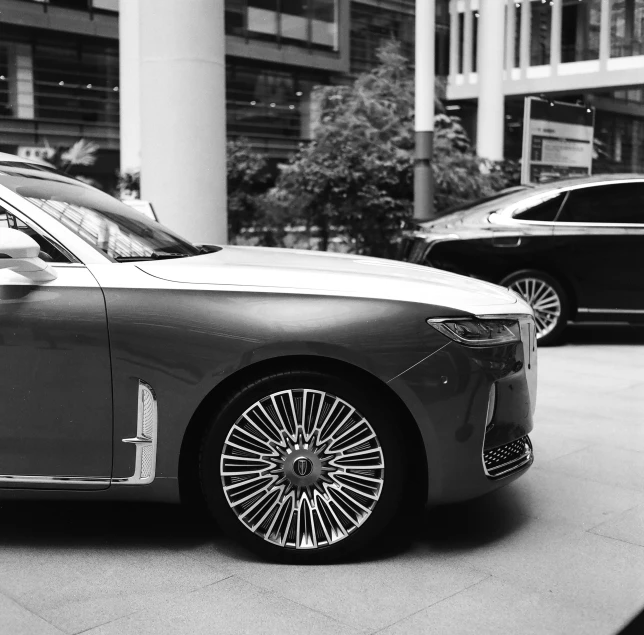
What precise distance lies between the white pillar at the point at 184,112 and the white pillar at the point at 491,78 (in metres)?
14.5

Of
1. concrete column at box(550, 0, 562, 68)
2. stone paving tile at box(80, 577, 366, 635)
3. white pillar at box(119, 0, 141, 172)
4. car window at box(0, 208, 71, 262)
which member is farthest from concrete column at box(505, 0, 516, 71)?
stone paving tile at box(80, 577, 366, 635)

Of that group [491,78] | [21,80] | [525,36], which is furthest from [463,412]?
[525,36]

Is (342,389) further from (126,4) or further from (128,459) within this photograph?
(126,4)

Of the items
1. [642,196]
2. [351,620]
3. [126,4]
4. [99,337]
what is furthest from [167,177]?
[126,4]

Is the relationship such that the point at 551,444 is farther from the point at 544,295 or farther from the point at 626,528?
the point at 544,295

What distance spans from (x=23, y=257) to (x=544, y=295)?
6469mm

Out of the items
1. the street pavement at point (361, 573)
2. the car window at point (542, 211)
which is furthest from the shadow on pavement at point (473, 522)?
the car window at point (542, 211)

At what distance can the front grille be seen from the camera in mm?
3662

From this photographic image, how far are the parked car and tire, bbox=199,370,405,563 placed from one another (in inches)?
224

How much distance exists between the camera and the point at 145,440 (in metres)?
3.52

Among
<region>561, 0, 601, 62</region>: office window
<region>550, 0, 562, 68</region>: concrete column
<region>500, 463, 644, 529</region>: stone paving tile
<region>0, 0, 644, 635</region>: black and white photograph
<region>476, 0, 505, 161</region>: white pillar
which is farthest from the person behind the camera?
<region>550, 0, 562, 68</region>: concrete column

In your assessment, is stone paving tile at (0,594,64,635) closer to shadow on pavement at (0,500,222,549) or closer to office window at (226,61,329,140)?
shadow on pavement at (0,500,222,549)

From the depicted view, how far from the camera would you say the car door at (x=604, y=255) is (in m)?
8.96

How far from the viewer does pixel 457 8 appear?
3622 centimetres
